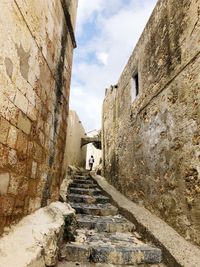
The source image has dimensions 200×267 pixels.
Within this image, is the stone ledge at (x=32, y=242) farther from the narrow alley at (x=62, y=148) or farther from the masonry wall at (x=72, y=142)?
the masonry wall at (x=72, y=142)

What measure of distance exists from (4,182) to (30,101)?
95cm

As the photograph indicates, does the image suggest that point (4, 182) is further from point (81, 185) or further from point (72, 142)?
point (72, 142)

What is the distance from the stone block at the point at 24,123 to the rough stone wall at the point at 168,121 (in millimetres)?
2020

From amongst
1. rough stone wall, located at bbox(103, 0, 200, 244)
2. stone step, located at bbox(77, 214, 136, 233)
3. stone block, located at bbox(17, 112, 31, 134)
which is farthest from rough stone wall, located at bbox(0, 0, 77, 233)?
rough stone wall, located at bbox(103, 0, 200, 244)

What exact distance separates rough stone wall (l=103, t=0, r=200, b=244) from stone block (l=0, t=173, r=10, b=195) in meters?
2.15

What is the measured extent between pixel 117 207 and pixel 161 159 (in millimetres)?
1664

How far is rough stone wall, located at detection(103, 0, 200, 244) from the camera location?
119 inches

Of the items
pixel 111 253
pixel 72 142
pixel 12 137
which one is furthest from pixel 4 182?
pixel 72 142

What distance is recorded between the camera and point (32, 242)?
2.09 metres

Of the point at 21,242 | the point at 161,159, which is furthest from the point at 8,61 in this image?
the point at 161,159

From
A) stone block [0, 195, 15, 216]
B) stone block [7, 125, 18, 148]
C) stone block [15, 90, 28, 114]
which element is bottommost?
stone block [0, 195, 15, 216]

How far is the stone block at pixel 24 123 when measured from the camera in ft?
7.77

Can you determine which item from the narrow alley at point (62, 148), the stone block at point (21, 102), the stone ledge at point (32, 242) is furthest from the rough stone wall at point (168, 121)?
the stone block at point (21, 102)

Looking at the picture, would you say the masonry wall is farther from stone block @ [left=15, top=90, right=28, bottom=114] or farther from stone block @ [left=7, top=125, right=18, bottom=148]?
stone block @ [left=7, top=125, right=18, bottom=148]
